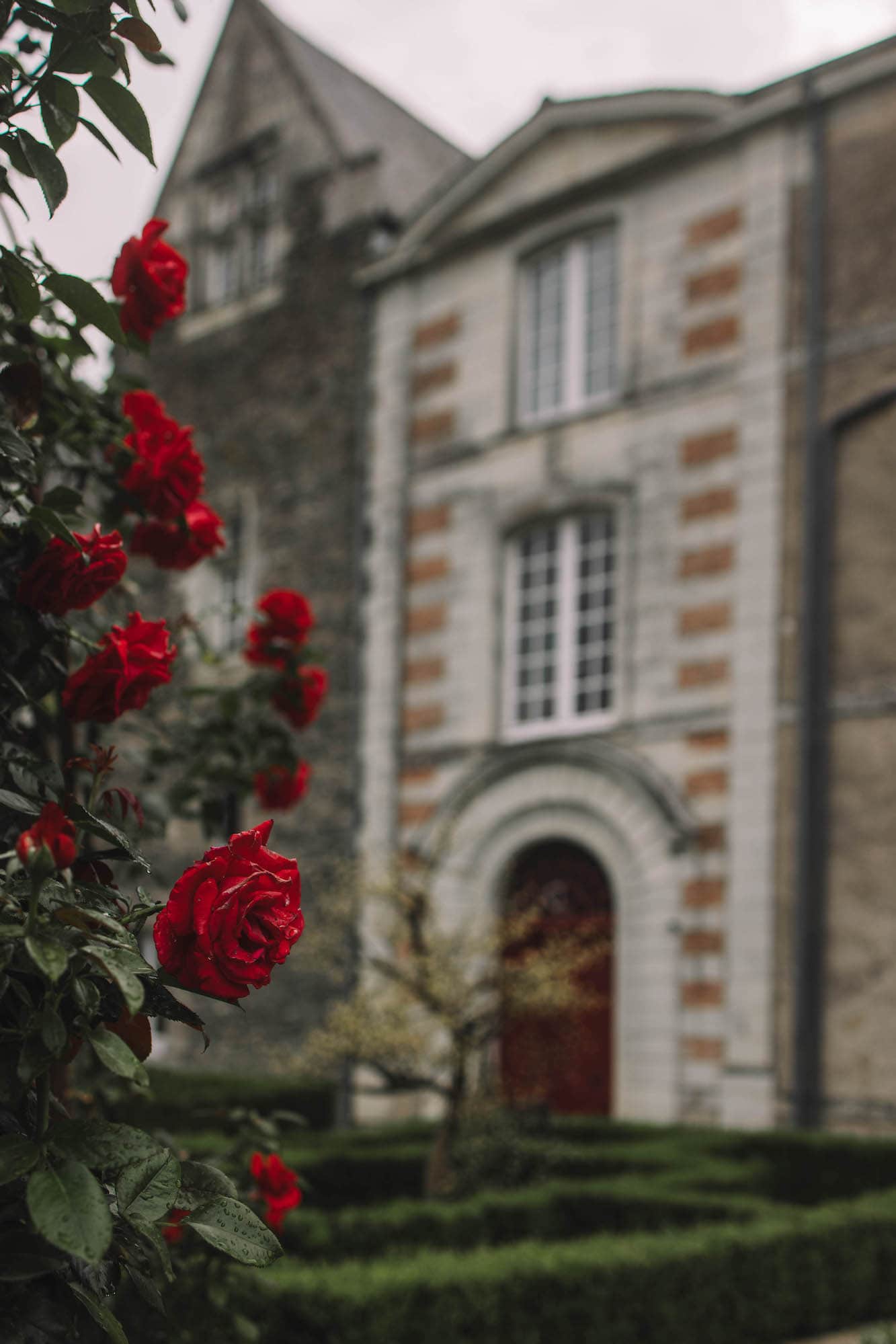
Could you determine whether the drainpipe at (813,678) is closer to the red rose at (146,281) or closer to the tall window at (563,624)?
the tall window at (563,624)

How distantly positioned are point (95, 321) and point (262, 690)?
1.97 m

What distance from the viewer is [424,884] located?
11328 mm

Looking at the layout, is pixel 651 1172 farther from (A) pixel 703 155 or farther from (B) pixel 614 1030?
(A) pixel 703 155

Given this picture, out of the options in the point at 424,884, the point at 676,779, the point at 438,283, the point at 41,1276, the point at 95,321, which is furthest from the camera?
the point at 438,283

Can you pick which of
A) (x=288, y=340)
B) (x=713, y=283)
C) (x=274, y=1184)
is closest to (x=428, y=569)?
(x=288, y=340)

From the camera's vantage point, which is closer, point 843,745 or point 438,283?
point 843,745

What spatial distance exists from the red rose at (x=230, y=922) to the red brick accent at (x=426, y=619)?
13167 mm

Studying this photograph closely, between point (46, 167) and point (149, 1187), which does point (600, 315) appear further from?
point (149, 1187)

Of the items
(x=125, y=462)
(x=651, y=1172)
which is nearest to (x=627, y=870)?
(x=651, y=1172)

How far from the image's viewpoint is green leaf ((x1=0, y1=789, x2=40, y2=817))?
197cm

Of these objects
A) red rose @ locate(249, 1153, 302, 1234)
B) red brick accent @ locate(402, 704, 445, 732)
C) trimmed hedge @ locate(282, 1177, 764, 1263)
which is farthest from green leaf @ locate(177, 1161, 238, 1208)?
red brick accent @ locate(402, 704, 445, 732)

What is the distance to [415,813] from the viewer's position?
14.8 m

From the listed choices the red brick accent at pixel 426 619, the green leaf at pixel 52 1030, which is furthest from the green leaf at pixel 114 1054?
the red brick accent at pixel 426 619

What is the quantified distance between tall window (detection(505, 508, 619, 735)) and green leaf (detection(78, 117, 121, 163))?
11313 millimetres
